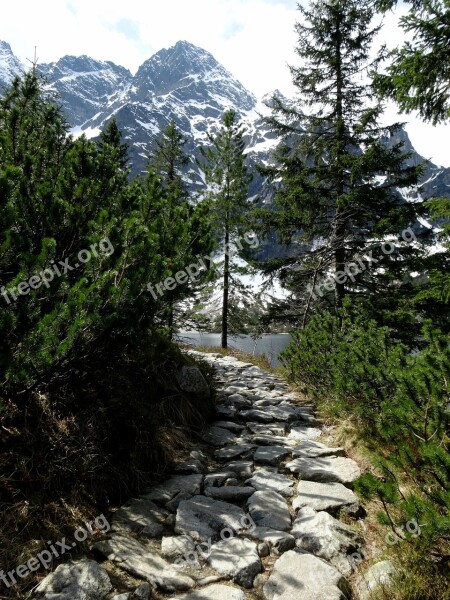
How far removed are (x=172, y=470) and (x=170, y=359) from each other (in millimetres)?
2072

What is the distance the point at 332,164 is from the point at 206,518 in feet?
44.0

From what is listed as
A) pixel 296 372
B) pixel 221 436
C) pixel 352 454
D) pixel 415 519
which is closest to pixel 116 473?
pixel 221 436

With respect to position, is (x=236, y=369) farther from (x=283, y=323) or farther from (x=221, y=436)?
(x=221, y=436)

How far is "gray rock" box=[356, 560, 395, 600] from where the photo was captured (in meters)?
2.49

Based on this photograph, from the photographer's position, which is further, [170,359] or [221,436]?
[170,359]

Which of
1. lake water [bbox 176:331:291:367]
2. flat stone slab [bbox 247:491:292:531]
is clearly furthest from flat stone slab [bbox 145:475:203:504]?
lake water [bbox 176:331:291:367]

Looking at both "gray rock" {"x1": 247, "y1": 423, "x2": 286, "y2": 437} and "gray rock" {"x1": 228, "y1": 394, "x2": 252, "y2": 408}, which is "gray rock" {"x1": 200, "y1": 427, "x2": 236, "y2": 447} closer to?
"gray rock" {"x1": 247, "y1": 423, "x2": 286, "y2": 437}

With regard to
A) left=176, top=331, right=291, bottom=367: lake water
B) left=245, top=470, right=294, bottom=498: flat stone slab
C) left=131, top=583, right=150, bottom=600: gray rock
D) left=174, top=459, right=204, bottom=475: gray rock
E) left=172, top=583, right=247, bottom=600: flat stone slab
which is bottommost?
left=176, top=331, right=291, bottom=367: lake water

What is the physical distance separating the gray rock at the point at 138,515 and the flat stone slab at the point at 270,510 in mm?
869

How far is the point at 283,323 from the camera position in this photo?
47.1 feet

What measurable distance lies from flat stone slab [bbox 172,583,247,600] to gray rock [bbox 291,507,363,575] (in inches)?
31.0

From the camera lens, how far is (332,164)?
45.4ft

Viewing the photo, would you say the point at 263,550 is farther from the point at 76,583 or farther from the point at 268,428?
the point at 268,428

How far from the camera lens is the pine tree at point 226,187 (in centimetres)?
1986
